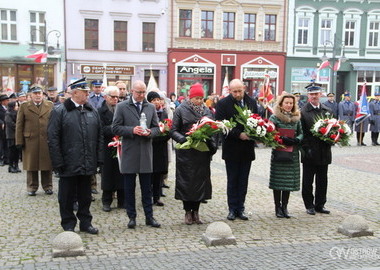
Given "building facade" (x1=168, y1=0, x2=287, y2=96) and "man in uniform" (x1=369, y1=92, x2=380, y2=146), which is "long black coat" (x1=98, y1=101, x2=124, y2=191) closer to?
"man in uniform" (x1=369, y1=92, x2=380, y2=146)

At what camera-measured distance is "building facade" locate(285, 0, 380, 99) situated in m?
34.0

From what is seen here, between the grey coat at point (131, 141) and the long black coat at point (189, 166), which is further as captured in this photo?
the long black coat at point (189, 166)

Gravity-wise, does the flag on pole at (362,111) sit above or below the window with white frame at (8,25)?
below

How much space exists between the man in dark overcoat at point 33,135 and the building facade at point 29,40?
21.2 meters

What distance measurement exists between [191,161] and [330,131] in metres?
2.39

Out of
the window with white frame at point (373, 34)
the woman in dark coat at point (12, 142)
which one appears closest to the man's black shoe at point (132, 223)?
the woman in dark coat at point (12, 142)

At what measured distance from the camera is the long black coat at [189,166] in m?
6.62

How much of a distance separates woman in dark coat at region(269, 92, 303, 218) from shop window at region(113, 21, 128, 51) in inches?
1030

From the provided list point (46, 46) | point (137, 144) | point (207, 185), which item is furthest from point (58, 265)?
point (46, 46)

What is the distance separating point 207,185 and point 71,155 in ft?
6.82

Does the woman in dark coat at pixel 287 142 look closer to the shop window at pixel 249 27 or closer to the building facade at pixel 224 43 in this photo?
the building facade at pixel 224 43

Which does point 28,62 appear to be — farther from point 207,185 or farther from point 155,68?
point 207,185

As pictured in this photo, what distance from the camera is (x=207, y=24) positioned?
33.1m

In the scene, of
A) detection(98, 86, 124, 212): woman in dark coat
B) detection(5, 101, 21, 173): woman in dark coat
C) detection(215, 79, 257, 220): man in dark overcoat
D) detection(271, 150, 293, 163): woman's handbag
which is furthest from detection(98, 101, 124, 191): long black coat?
detection(5, 101, 21, 173): woman in dark coat
